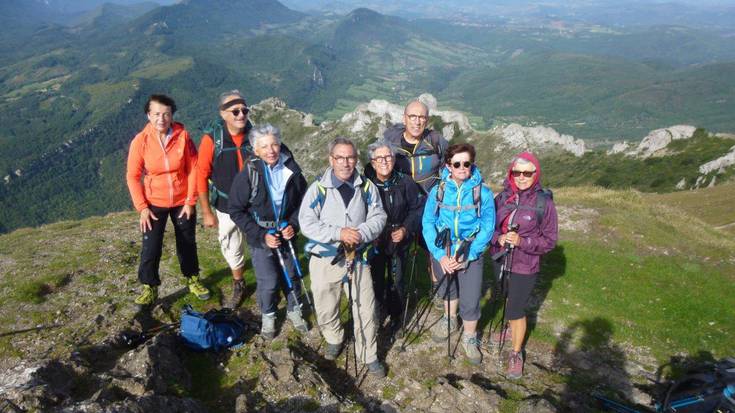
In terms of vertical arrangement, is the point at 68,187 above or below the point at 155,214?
below

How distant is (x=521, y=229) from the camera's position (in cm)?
710

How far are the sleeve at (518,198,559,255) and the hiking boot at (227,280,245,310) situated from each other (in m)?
6.77

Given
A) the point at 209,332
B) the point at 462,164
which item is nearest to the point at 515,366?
the point at 462,164

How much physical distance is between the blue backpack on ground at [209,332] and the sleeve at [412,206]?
13.6ft

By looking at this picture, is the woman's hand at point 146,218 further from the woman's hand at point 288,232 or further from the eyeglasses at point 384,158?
the eyeglasses at point 384,158

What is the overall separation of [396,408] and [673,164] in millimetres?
117717

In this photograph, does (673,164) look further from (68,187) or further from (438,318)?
(68,187)

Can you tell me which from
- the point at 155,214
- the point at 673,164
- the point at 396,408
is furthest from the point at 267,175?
the point at 673,164

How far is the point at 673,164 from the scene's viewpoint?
96.8m

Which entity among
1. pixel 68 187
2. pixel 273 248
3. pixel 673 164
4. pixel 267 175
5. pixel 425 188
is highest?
pixel 267 175

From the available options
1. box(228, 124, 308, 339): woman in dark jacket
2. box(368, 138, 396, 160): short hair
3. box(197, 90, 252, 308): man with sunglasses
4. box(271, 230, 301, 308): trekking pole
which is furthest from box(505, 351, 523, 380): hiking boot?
box(197, 90, 252, 308): man with sunglasses

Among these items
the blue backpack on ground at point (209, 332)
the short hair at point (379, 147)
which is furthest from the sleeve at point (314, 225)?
the blue backpack on ground at point (209, 332)

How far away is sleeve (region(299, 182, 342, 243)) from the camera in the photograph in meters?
6.58

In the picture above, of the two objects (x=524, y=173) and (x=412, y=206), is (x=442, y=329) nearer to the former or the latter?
(x=412, y=206)
